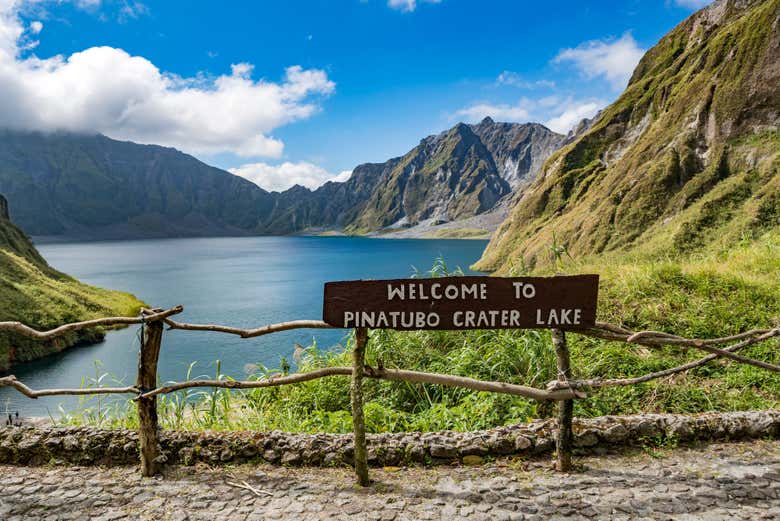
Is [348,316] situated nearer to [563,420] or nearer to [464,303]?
[464,303]

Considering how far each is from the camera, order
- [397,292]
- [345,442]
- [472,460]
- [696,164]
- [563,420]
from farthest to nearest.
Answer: [696,164], [345,442], [472,460], [563,420], [397,292]

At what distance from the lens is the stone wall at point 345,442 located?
13.2ft

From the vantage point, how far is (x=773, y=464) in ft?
12.5

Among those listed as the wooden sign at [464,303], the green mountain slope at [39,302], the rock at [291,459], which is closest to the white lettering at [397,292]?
the wooden sign at [464,303]

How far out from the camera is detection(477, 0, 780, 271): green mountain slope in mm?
27250

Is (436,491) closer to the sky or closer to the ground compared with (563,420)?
closer to the ground

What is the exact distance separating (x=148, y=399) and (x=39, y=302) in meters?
41.0

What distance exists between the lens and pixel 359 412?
367 centimetres

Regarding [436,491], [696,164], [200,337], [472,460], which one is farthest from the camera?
[696,164]

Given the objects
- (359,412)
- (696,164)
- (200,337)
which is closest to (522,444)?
(359,412)

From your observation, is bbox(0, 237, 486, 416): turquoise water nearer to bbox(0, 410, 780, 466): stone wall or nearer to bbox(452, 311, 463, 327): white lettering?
bbox(0, 410, 780, 466): stone wall

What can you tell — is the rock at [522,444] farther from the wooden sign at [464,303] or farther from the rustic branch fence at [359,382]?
the wooden sign at [464,303]

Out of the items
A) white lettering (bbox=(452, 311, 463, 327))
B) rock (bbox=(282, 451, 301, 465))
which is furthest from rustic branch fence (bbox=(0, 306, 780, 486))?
rock (bbox=(282, 451, 301, 465))

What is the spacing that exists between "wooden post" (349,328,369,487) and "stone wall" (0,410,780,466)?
378 millimetres
